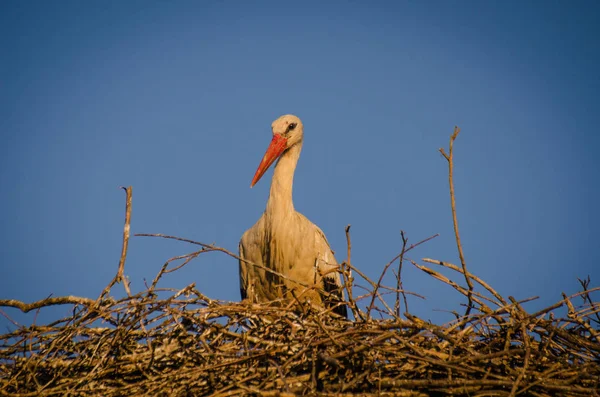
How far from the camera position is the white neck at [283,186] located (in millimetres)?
3594

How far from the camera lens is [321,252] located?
143 inches

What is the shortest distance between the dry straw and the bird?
1260 millimetres

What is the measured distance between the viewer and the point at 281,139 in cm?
385

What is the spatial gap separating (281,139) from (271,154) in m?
0.14

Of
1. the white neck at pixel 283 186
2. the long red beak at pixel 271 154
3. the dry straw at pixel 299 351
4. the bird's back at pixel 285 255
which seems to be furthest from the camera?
the long red beak at pixel 271 154

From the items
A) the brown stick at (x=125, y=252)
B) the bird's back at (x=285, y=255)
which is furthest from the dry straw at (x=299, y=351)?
the bird's back at (x=285, y=255)

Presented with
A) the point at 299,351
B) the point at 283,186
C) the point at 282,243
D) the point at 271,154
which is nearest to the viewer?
the point at 299,351

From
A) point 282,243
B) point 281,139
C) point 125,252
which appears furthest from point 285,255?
point 125,252

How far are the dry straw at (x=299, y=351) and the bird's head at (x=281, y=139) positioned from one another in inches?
63.0

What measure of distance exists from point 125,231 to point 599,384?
1.78 m

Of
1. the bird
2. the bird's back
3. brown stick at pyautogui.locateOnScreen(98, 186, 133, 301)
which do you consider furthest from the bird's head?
brown stick at pyautogui.locateOnScreen(98, 186, 133, 301)

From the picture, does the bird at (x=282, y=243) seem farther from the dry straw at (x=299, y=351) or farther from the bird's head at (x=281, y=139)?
the dry straw at (x=299, y=351)

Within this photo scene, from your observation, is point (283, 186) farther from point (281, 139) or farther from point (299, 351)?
point (299, 351)

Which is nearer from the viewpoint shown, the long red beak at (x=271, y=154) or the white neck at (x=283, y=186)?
the white neck at (x=283, y=186)
